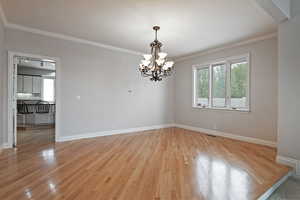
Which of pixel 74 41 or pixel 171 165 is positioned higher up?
pixel 74 41

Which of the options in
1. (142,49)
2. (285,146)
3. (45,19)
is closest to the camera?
(285,146)

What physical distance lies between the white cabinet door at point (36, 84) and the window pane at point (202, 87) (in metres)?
8.49

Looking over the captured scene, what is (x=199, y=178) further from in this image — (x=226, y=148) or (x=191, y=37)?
(x=191, y=37)

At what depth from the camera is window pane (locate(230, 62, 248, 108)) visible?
4586 mm

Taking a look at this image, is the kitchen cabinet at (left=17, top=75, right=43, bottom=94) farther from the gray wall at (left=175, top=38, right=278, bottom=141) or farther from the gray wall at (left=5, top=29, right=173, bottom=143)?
the gray wall at (left=175, top=38, right=278, bottom=141)

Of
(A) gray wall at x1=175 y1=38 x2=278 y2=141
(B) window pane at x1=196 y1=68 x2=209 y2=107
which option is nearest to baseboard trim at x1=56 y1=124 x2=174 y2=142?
(B) window pane at x1=196 y1=68 x2=209 y2=107

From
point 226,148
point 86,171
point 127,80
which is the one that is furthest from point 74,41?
point 226,148

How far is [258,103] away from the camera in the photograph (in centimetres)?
424

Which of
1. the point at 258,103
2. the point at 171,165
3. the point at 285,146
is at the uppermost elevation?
the point at 258,103

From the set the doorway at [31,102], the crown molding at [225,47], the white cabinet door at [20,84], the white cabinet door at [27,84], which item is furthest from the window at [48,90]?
the crown molding at [225,47]

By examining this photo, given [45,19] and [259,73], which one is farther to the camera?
[259,73]

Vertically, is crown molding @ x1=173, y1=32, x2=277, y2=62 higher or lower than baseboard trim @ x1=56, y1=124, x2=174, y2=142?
higher

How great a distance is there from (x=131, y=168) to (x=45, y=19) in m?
3.58

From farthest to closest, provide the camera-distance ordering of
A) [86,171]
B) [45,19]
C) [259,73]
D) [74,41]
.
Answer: [74,41] < [259,73] < [45,19] < [86,171]
